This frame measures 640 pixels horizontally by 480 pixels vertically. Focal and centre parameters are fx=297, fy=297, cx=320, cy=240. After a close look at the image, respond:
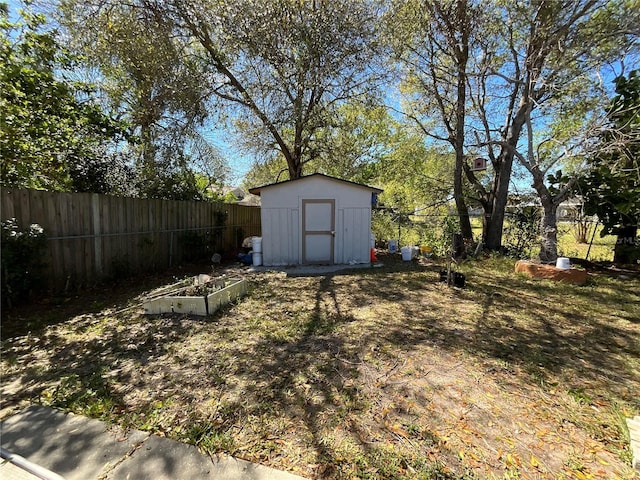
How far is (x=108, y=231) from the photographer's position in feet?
18.5

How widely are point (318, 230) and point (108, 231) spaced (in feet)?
15.1

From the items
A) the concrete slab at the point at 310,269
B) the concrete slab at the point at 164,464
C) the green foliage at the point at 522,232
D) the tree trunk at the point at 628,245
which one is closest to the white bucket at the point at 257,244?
the concrete slab at the point at 310,269

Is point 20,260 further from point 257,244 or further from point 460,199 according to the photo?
point 460,199

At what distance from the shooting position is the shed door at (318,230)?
7.83m

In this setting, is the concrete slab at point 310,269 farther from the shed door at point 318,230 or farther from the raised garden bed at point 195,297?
the raised garden bed at point 195,297

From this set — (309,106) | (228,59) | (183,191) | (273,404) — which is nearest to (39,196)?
(183,191)

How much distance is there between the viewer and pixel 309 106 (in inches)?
338

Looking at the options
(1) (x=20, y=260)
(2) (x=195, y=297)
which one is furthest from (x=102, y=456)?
(1) (x=20, y=260)

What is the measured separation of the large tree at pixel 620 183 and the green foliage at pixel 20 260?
403 inches

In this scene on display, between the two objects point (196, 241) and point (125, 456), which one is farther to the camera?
point (196, 241)

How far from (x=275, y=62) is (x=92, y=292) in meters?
6.17

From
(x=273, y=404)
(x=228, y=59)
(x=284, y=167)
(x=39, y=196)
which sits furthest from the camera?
(x=284, y=167)

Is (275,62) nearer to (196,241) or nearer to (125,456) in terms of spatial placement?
(196,241)

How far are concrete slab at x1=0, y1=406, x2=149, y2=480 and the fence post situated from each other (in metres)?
3.84
